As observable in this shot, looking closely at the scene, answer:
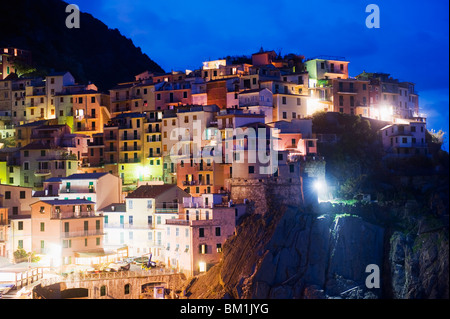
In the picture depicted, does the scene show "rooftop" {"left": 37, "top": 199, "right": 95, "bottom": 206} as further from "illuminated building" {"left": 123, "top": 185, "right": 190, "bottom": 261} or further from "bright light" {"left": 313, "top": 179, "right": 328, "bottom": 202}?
"bright light" {"left": 313, "top": 179, "right": 328, "bottom": 202}

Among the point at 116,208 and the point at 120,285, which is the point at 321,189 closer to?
the point at 116,208

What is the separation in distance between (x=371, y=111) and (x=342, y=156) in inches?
561

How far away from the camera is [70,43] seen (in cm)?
11756

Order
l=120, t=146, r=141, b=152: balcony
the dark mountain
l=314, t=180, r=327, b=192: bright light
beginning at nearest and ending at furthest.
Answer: l=314, t=180, r=327, b=192: bright light
l=120, t=146, r=141, b=152: balcony
the dark mountain

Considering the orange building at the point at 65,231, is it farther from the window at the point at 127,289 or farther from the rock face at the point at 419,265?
the rock face at the point at 419,265

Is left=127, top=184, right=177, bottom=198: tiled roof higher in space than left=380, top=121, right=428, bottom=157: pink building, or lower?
lower

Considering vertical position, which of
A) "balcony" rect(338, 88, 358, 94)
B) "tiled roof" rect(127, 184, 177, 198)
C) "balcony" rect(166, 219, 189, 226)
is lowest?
"balcony" rect(166, 219, 189, 226)

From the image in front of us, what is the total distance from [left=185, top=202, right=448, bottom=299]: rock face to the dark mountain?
53.0 m

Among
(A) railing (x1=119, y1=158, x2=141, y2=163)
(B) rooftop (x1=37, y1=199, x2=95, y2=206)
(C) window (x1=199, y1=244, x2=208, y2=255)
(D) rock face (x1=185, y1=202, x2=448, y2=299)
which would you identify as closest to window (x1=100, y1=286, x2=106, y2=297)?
(D) rock face (x1=185, y1=202, x2=448, y2=299)

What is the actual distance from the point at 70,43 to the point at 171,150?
193ft

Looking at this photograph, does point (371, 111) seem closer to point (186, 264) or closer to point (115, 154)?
point (115, 154)

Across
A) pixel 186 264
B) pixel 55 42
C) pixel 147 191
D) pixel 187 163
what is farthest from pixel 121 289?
pixel 55 42

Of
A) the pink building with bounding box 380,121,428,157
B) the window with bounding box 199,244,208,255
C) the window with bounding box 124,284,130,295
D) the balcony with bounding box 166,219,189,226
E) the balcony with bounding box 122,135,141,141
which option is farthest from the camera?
the balcony with bounding box 122,135,141,141

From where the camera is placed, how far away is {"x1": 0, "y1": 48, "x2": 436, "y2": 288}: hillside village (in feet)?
170
